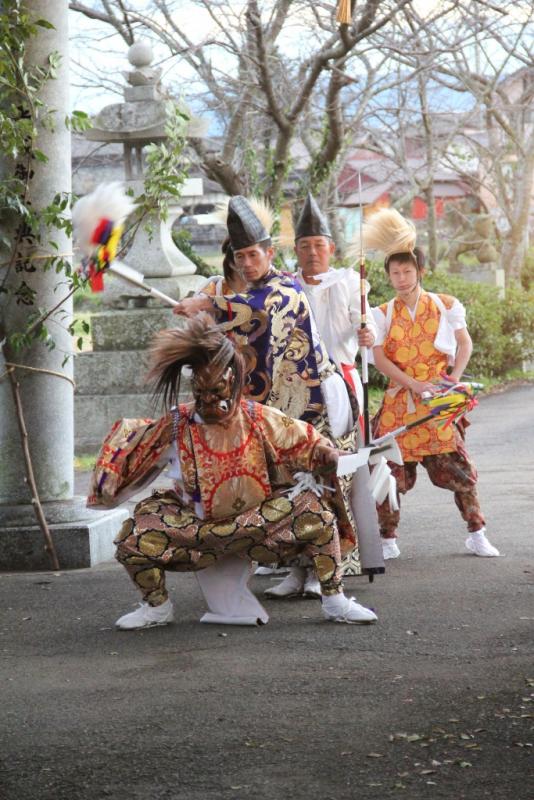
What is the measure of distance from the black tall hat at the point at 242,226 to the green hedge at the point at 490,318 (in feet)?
30.0

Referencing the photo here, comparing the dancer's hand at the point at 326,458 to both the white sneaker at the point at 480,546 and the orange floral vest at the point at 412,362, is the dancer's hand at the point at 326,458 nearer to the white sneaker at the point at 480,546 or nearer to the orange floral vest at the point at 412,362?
the orange floral vest at the point at 412,362

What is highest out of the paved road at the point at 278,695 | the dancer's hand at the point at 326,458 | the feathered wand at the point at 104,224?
the feathered wand at the point at 104,224

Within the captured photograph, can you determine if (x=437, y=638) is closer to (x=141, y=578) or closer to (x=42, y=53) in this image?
(x=141, y=578)

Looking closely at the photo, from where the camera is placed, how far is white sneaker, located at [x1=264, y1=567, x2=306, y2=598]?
6.05 metres

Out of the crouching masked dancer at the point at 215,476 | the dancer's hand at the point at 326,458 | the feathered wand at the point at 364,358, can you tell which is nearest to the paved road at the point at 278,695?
the crouching masked dancer at the point at 215,476

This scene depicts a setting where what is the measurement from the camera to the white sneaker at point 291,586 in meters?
6.05

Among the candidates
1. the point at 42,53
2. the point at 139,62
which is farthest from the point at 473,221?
the point at 42,53

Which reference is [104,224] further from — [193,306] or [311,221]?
[311,221]

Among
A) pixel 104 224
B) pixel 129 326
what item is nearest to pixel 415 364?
pixel 104 224

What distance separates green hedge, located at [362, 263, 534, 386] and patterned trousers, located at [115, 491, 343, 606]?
31.8 feet

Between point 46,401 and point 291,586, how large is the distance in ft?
6.23

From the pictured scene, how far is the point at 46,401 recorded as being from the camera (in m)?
7.02

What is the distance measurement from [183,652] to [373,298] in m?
10.4

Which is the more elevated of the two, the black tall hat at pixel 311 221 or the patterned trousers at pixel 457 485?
the black tall hat at pixel 311 221
